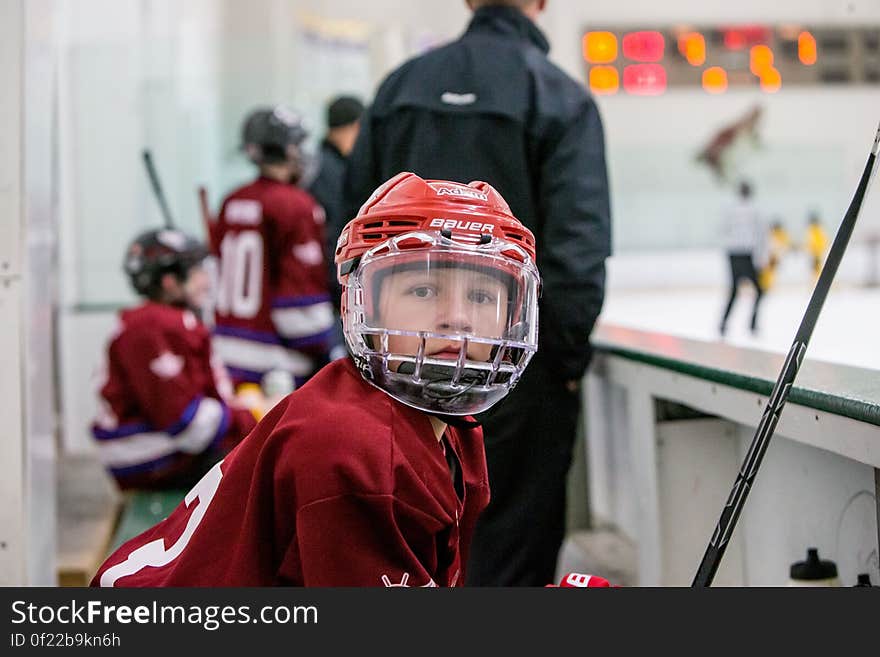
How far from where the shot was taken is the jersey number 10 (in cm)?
271

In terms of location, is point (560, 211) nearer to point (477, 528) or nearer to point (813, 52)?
point (477, 528)

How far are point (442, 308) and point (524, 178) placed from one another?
62 cm

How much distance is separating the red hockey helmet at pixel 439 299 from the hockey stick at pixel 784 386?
215 mm

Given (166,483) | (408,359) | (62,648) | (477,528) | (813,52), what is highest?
(813,52)

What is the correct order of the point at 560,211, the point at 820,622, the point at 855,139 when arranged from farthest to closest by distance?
the point at 855,139 < the point at 560,211 < the point at 820,622

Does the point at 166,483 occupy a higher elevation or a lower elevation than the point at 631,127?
lower

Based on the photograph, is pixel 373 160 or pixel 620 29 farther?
pixel 620 29

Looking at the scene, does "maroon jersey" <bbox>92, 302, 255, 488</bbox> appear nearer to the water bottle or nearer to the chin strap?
the water bottle

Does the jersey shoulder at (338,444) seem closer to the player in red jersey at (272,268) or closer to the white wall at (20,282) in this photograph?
the white wall at (20,282)

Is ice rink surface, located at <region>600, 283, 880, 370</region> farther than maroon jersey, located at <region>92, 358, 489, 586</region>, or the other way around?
ice rink surface, located at <region>600, 283, 880, 370</region>

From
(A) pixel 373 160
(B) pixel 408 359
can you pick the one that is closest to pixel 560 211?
(A) pixel 373 160

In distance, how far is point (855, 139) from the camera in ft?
15.9

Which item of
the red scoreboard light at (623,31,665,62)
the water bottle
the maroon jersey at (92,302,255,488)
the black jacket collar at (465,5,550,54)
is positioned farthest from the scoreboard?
the water bottle

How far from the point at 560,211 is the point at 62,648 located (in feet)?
3.05
